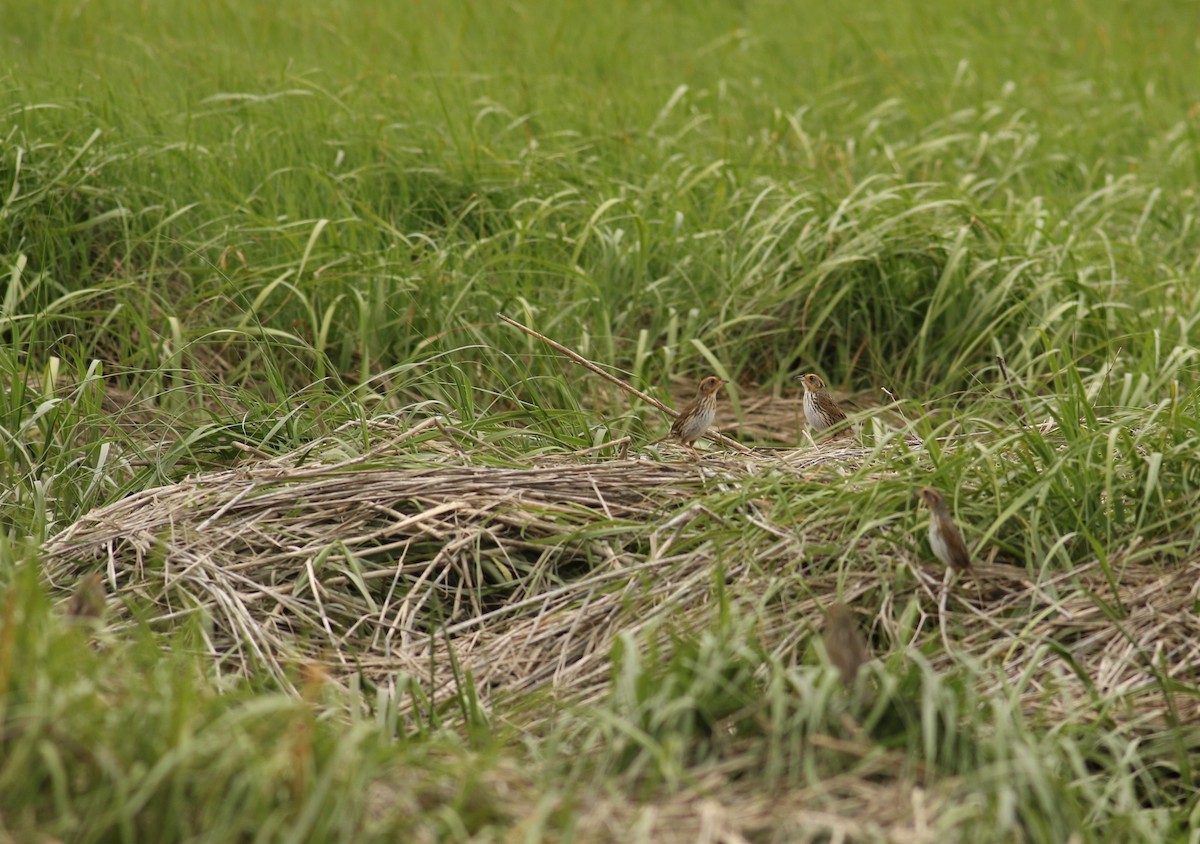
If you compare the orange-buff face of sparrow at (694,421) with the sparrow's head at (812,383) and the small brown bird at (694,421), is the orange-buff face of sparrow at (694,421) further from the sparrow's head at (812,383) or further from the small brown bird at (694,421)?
the sparrow's head at (812,383)

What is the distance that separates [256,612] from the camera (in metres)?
4.13

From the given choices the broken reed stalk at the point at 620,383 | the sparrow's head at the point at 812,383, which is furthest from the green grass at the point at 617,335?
the sparrow's head at the point at 812,383

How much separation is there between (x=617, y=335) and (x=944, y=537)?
9.22ft

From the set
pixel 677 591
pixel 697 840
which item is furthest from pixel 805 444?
pixel 697 840

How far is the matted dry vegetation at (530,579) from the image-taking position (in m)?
3.88

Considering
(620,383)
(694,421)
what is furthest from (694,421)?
(620,383)

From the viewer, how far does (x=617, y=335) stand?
6512 mm

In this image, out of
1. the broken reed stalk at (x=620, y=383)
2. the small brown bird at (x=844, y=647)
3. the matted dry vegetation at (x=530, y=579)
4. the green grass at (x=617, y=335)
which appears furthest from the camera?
the broken reed stalk at (x=620, y=383)

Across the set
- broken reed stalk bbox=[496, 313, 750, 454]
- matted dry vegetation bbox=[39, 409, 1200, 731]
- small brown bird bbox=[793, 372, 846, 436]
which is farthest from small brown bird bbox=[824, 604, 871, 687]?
small brown bird bbox=[793, 372, 846, 436]

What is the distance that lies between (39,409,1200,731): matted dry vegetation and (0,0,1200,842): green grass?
0.15 ft

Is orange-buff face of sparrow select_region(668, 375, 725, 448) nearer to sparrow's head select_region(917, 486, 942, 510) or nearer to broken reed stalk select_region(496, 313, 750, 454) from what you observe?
broken reed stalk select_region(496, 313, 750, 454)

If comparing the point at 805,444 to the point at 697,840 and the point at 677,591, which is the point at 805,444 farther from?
the point at 697,840

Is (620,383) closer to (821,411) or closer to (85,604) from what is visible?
(821,411)

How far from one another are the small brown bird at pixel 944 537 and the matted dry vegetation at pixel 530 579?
108 millimetres
